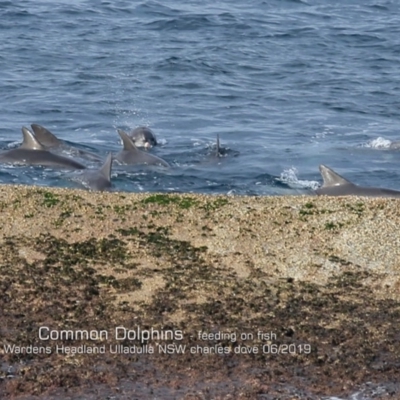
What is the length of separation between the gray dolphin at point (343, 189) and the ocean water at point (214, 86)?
1.69 meters

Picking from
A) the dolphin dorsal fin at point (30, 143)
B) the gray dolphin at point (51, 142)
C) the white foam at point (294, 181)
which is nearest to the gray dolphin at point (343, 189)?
the white foam at point (294, 181)

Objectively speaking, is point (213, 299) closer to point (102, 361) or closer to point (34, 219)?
point (102, 361)

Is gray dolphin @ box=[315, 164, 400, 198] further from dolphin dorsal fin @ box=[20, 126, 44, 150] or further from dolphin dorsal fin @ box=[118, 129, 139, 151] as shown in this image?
dolphin dorsal fin @ box=[20, 126, 44, 150]

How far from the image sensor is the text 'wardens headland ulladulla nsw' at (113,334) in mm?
8859

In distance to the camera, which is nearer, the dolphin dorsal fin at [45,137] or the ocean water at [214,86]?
the ocean water at [214,86]

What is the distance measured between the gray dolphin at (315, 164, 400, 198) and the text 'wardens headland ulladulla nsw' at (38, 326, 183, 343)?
6.06 m

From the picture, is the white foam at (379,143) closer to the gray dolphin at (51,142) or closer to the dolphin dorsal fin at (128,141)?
the dolphin dorsal fin at (128,141)

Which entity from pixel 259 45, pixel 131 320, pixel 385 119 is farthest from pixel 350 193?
pixel 259 45

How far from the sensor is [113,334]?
893 cm

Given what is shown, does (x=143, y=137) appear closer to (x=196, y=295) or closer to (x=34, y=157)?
(x=34, y=157)

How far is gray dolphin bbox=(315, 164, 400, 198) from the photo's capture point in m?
14.7

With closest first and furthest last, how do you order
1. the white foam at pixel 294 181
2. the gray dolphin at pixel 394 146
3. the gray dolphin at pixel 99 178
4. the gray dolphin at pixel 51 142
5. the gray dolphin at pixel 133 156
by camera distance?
1. the gray dolphin at pixel 99 178
2. the white foam at pixel 294 181
3. the gray dolphin at pixel 133 156
4. the gray dolphin at pixel 51 142
5. the gray dolphin at pixel 394 146

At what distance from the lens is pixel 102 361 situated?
8562 millimetres

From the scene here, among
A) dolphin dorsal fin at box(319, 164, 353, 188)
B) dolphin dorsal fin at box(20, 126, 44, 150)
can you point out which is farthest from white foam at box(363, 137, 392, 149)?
dolphin dorsal fin at box(20, 126, 44, 150)
